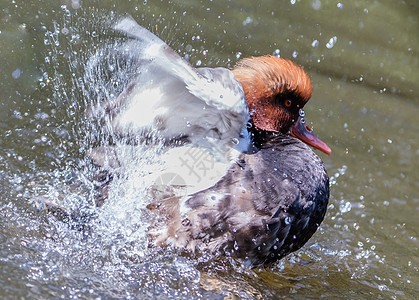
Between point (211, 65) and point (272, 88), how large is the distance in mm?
1133

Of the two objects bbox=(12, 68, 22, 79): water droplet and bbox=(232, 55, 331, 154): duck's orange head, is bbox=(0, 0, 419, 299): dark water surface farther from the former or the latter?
bbox=(232, 55, 331, 154): duck's orange head

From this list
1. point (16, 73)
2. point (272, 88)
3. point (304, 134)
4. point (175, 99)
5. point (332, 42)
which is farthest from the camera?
point (332, 42)

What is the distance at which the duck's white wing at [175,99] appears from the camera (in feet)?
6.64

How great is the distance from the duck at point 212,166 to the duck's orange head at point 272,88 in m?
0.23

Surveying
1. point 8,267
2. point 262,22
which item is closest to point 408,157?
point 262,22

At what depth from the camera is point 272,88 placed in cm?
248

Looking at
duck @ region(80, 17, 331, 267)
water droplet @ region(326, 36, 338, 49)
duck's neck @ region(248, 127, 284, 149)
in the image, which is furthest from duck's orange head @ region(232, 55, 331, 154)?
water droplet @ region(326, 36, 338, 49)

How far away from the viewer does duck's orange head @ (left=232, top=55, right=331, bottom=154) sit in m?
2.45

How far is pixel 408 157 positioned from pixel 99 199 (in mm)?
2650

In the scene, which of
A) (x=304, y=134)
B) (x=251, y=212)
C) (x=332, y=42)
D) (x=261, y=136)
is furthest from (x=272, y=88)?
(x=332, y=42)

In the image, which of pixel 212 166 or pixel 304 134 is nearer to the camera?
pixel 212 166

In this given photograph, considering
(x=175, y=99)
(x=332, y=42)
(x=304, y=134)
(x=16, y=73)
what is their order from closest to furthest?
(x=175, y=99)
(x=304, y=134)
(x=16, y=73)
(x=332, y=42)

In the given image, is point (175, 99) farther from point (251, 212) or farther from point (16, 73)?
point (16, 73)

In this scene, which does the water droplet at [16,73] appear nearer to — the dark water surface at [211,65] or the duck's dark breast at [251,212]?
the dark water surface at [211,65]
